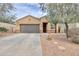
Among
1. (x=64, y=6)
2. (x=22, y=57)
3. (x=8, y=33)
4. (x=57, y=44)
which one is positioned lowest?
(x=22, y=57)

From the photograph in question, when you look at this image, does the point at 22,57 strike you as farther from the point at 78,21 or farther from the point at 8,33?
the point at 78,21

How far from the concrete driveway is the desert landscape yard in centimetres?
9

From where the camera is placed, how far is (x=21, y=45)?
8.54 feet

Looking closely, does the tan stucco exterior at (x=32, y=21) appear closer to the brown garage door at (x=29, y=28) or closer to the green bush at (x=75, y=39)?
the brown garage door at (x=29, y=28)

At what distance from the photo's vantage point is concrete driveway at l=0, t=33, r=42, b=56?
2.56 m

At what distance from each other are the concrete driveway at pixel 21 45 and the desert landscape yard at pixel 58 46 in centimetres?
9

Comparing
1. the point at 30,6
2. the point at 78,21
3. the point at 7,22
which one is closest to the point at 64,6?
the point at 78,21

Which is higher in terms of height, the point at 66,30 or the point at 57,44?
the point at 66,30

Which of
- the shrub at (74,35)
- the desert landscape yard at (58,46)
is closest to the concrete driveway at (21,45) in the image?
the desert landscape yard at (58,46)

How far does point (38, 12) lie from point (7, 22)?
484mm

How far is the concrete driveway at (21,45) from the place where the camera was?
2.56 meters

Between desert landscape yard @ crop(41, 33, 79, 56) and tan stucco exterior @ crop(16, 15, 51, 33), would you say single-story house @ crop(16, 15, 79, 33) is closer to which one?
tan stucco exterior @ crop(16, 15, 51, 33)

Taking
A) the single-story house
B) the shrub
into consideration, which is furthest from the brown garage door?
the shrub

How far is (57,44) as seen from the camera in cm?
262
